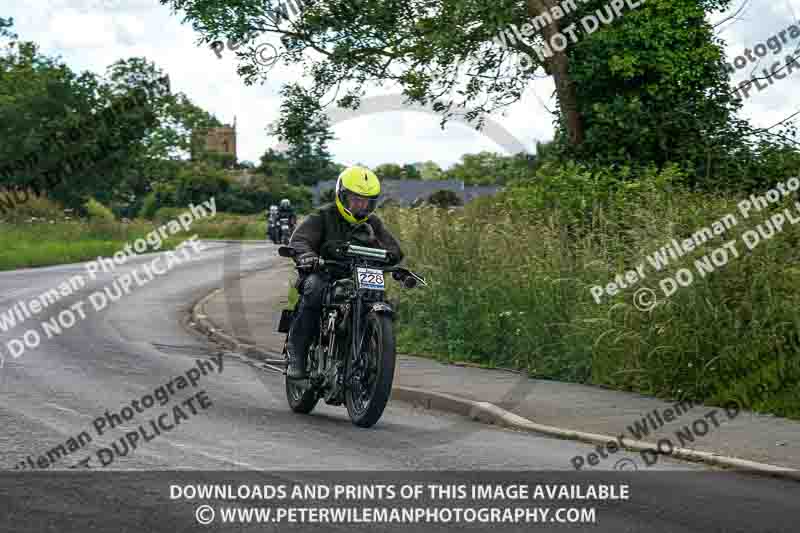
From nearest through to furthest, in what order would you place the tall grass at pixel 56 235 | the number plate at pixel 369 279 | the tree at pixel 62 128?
the number plate at pixel 369 279, the tall grass at pixel 56 235, the tree at pixel 62 128

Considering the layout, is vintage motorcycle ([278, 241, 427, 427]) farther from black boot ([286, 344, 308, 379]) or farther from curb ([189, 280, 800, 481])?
curb ([189, 280, 800, 481])

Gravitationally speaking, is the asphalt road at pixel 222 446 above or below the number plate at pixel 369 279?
below

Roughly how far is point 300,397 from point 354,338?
1.25m

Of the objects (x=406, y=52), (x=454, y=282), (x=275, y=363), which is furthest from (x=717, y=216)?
(x=406, y=52)

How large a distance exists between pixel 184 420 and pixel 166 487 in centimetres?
307

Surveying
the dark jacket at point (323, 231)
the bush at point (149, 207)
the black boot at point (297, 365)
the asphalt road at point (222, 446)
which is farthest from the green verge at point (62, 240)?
the dark jacket at point (323, 231)

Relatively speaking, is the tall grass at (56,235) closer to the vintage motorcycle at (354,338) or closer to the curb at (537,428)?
the curb at (537,428)

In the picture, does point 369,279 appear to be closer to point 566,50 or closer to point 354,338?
point 354,338

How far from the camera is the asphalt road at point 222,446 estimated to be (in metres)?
6.98

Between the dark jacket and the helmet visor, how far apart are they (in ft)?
0.72

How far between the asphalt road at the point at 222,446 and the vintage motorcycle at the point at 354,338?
0.26 metres

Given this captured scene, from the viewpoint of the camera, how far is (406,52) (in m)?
22.7

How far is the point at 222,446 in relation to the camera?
907 cm

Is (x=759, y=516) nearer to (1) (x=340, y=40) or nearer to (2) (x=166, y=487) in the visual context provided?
(2) (x=166, y=487)
